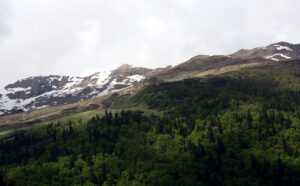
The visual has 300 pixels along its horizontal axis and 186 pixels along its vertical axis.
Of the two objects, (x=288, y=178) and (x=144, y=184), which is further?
(x=144, y=184)

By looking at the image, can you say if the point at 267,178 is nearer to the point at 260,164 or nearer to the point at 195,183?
the point at 260,164

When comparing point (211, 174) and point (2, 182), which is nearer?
point (2, 182)

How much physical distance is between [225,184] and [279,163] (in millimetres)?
38257

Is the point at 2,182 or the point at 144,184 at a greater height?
the point at 2,182

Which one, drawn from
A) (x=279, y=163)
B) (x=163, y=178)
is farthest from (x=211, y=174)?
(x=279, y=163)

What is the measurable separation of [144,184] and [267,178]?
78.2 metres

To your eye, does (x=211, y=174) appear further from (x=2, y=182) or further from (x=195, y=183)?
(x=2, y=182)

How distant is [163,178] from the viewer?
653 ft

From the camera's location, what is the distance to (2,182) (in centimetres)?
5838

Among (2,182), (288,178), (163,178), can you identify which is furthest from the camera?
(163,178)

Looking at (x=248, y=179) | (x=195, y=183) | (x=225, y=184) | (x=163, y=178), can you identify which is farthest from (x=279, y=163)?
(x=163, y=178)

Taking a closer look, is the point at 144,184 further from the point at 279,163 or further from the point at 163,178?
the point at 279,163

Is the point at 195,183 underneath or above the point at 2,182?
underneath

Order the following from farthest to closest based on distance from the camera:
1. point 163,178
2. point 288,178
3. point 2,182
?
point 163,178 < point 288,178 < point 2,182
